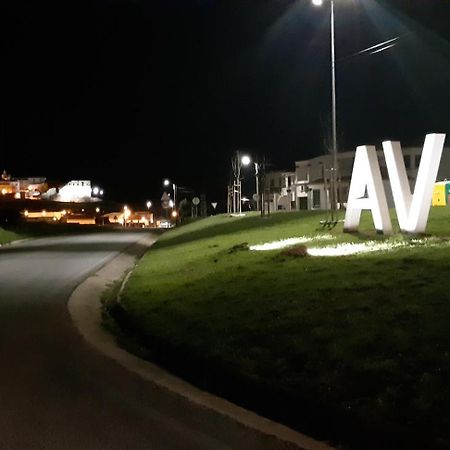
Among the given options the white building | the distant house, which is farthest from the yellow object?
the white building

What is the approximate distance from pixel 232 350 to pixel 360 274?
437 cm

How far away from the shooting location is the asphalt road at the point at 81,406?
6.38 metres

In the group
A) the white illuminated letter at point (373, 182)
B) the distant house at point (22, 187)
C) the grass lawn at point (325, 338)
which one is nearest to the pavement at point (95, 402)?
the grass lawn at point (325, 338)

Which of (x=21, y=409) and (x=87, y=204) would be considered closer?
(x=21, y=409)

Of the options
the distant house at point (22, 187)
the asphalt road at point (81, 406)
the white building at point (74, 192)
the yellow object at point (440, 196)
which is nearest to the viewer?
the asphalt road at point (81, 406)

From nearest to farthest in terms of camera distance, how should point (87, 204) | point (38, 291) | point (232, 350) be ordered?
point (232, 350) → point (38, 291) → point (87, 204)

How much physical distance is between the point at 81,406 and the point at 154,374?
1584 mm

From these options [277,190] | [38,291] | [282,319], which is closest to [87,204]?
[277,190]

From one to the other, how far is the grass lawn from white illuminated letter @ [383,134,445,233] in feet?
5.44

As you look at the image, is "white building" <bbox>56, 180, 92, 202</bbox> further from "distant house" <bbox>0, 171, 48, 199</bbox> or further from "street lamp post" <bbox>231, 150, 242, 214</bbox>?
"street lamp post" <bbox>231, 150, 242, 214</bbox>

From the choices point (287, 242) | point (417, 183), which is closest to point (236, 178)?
point (287, 242)

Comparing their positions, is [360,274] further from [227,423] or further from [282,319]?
[227,423]

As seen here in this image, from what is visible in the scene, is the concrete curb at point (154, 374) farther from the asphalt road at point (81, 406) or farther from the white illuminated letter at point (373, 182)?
the white illuminated letter at point (373, 182)

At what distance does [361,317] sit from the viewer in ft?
31.1
